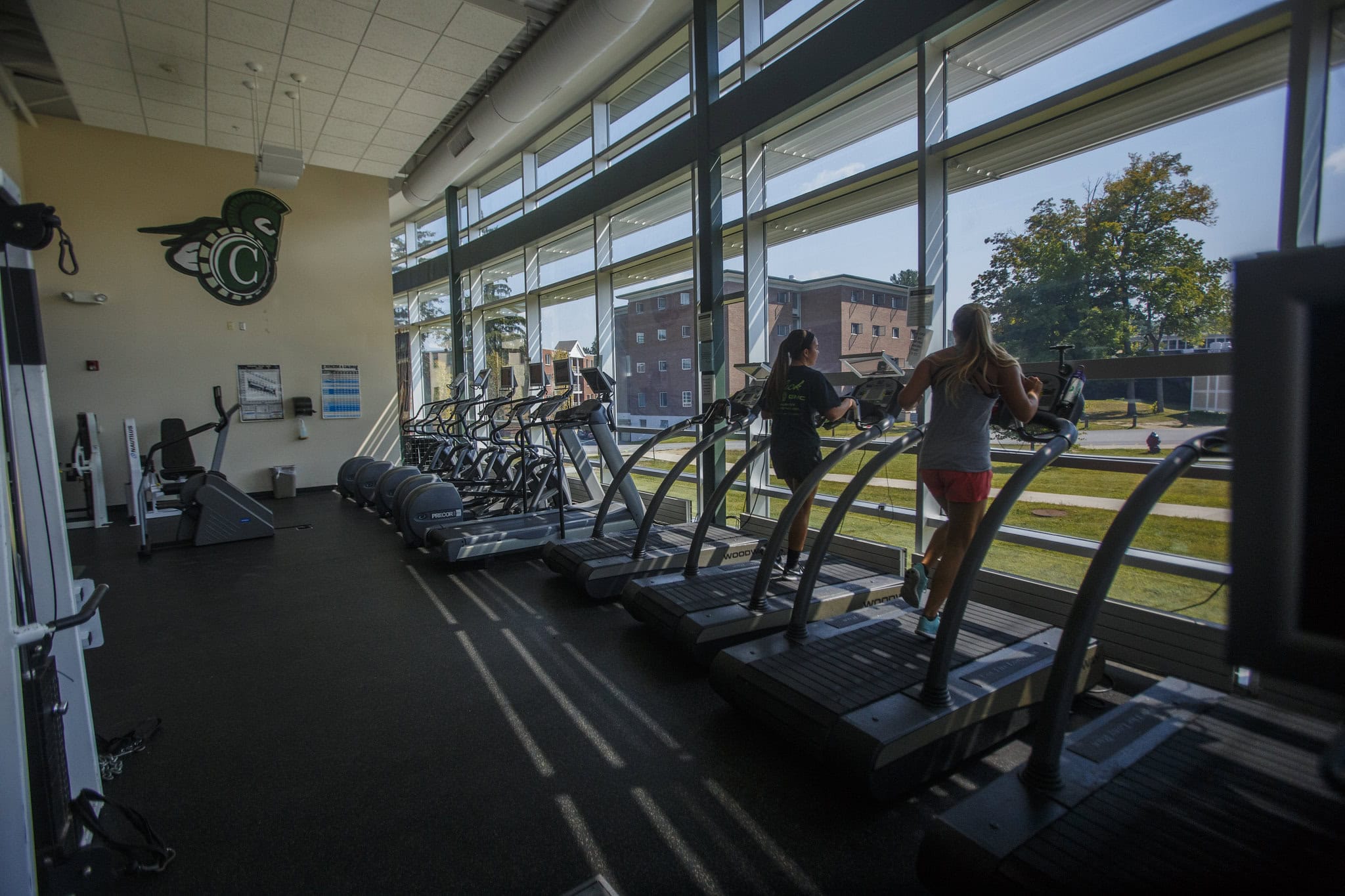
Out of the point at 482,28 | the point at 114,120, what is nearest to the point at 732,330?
the point at 482,28

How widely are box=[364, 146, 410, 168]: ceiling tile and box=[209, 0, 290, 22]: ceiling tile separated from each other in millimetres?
2799

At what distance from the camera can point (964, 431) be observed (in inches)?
102

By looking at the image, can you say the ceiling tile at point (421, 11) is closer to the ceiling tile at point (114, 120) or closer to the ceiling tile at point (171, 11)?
the ceiling tile at point (171, 11)

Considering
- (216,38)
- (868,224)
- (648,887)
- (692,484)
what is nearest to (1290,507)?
(648,887)

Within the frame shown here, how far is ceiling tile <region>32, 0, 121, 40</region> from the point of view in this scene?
15.1 ft

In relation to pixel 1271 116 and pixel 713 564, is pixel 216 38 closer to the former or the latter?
pixel 713 564

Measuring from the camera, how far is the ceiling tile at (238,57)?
5.20m

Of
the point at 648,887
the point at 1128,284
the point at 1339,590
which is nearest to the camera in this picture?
the point at 1339,590

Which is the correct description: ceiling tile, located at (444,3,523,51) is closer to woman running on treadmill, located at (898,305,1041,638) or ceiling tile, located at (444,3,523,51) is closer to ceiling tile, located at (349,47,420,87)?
ceiling tile, located at (349,47,420,87)

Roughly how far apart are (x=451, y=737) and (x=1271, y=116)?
3.99 meters

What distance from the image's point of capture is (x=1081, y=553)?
121 inches

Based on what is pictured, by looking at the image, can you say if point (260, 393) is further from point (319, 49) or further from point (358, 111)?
Answer: point (319, 49)

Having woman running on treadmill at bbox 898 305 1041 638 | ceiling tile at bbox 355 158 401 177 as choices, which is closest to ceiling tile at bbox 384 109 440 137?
ceiling tile at bbox 355 158 401 177

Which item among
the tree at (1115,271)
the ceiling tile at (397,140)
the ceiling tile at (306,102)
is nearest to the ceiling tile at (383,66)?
the ceiling tile at (306,102)
